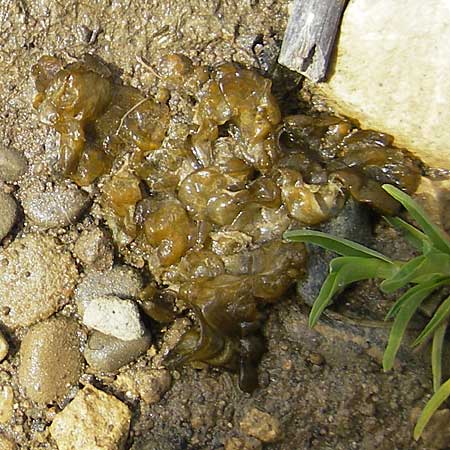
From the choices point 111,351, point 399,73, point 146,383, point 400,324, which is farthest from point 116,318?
point 399,73

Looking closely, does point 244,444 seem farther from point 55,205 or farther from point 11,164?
point 11,164

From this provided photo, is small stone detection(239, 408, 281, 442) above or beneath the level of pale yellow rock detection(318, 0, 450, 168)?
beneath

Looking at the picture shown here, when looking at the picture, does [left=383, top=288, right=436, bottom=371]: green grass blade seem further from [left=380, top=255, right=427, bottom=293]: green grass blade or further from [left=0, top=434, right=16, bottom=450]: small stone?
[left=0, top=434, right=16, bottom=450]: small stone

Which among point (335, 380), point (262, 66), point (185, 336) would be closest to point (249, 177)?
point (262, 66)

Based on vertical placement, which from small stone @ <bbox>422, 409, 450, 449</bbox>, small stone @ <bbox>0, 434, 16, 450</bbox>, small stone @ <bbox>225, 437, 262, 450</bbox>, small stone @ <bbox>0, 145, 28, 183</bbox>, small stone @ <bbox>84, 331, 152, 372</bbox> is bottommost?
small stone @ <bbox>0, 434, 16, 450</bbox>

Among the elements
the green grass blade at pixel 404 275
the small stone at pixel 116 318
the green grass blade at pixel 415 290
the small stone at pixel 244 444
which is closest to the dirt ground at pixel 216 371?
the small stone at pixel 244 444

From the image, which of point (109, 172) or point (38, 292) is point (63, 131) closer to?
point (109, 172)

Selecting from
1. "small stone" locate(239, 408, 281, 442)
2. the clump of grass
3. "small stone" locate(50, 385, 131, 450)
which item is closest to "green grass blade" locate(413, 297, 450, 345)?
the clump of grass
